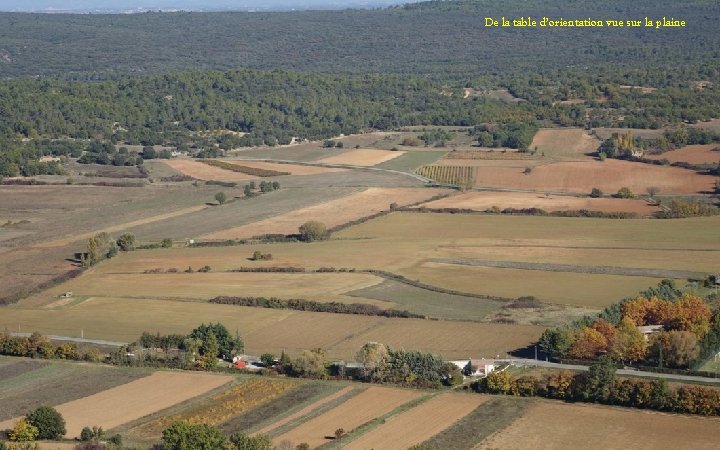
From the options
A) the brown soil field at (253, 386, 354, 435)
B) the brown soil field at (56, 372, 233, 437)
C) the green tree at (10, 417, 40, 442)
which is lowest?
the brown soil field at (56, 372, 233, 437)

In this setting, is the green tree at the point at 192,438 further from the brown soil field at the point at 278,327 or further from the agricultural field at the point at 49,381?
the brown soil field at the point at 278,327

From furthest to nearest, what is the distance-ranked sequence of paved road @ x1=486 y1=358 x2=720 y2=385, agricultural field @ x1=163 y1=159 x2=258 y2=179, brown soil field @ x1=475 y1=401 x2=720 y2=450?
agricultural field @ x1=163 y1=159 x2=258 y2=179
paved road @ x1=486 y1=358 x2=720 y2=385
brown soil field @ x1=475 y1=401 x2=720 y2=450

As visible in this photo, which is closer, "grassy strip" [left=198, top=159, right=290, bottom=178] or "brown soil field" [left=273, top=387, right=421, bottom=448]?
"brown soil field" [left=273, top=387, right=421, bottom=448]

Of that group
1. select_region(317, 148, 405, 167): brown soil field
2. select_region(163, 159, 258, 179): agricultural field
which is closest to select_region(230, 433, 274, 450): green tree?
select_region(163, 159, 258, 179): agricultural field

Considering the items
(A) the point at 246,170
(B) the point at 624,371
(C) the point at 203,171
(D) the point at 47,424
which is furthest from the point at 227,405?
(C) the point at 203,171

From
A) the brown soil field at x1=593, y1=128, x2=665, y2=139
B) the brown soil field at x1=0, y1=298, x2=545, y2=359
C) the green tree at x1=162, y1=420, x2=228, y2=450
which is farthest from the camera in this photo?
the brown soil field at x1=593, y1=128, x2=665, y2=139

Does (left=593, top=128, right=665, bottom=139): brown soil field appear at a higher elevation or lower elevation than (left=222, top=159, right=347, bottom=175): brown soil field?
higher

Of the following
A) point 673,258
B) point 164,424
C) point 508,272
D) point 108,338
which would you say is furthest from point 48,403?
point 673,258

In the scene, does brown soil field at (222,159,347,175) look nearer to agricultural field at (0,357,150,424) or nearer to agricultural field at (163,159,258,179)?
Answer: agricultural field at (163,159,258,179)

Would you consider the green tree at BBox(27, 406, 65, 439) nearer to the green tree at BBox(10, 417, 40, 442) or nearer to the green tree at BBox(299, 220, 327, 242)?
the green tree at BBox(10, 417, 40, 442)
